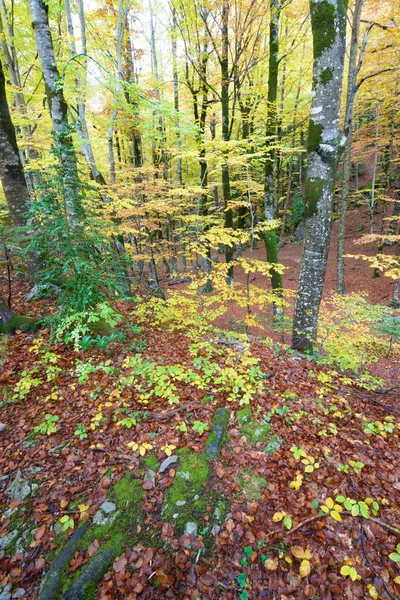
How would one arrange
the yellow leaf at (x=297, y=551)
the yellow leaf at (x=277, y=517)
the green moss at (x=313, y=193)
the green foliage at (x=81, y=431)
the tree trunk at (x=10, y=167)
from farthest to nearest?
1. the tree trunk at (x=10, y=167)
2. the green moss at (x=313, y=193)
3. the green foliage at (x=81, y=431)
4. the yellow leaf at (x=277, y=517)
5. the yellow leaf at (x=297, y=551)

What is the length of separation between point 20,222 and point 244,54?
9.86 metres

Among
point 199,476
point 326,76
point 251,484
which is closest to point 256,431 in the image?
point 251,484

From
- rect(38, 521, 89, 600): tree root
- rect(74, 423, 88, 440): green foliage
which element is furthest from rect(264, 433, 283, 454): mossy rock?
rect(74, 423, 88, 440): green foliage

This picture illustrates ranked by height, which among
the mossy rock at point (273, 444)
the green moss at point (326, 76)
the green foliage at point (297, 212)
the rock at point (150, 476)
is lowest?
the mossy rock at point (273, 444)

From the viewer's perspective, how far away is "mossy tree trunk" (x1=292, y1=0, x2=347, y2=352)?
14.4ft

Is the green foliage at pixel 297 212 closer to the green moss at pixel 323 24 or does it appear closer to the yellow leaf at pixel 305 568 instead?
the green moss at pixel 323 24

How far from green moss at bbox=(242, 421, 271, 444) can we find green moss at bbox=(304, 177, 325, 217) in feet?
12.9

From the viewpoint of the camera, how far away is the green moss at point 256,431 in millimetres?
3377

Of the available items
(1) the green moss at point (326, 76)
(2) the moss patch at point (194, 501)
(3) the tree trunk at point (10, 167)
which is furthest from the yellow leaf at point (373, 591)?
(3) the tree trunk at point (10, 167)

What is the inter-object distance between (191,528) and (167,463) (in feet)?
2.16

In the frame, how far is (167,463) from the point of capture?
300cm

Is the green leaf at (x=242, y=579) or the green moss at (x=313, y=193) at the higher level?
the green moss at (x=313, y=193)

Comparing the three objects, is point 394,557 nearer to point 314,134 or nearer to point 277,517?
point 277,517

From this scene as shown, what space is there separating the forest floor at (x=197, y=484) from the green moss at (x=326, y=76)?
16.6 feet
